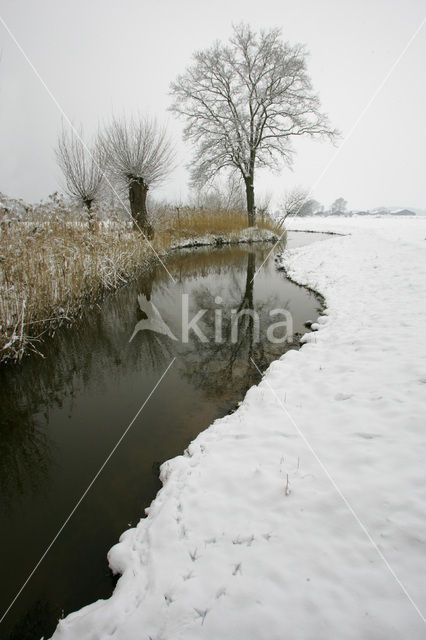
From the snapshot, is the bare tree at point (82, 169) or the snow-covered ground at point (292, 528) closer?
the snow-covered ground at point (292, 528)

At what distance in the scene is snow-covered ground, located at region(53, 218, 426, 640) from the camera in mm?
1107

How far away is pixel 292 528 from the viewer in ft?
4.74

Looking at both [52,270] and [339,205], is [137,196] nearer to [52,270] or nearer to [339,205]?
[52,270]

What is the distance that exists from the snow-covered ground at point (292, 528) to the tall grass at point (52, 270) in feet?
9.39

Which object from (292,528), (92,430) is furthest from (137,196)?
(292,528)

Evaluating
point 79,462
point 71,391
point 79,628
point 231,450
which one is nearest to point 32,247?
point 71,391

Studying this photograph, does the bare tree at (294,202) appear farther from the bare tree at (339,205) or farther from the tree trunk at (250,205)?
the bare tree at (339,205)

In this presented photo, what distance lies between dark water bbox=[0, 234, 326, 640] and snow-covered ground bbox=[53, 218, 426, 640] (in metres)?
0.23

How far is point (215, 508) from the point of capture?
1.67m

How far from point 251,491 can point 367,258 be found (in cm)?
901

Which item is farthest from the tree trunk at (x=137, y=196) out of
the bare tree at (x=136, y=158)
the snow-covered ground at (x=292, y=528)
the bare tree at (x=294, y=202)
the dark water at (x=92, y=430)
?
the snow-covered ground at (x=292, y=528)

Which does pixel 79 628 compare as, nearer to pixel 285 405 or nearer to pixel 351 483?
pixel 351 483

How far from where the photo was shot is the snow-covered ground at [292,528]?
111cm

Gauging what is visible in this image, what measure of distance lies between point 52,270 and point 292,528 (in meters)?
4.82
